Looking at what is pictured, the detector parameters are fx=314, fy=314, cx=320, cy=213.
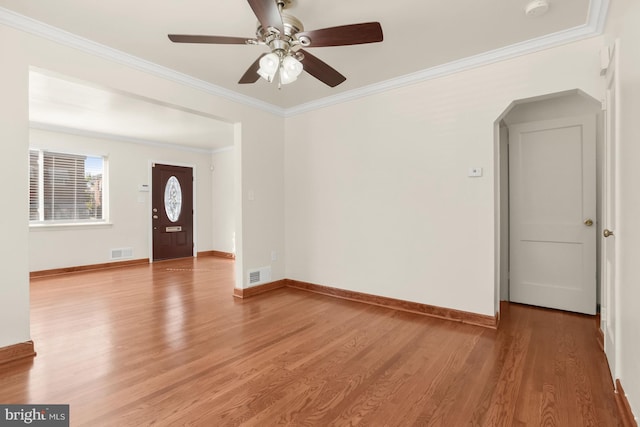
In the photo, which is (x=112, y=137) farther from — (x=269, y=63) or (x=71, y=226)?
(x=269, y=63)

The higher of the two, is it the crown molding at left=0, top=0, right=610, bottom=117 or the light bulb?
the crown molding at left=0, top=0, right=610, bottom=117

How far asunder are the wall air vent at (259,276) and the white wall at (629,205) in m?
3.52

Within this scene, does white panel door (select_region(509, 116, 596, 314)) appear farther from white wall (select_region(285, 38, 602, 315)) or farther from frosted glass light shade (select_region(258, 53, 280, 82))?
frosted glass light shade (select_region(258, 53, 280, 82))

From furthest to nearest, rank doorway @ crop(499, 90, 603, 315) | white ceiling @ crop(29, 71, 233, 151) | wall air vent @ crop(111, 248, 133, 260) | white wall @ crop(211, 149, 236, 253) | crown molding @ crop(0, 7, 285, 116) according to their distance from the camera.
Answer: white wall @ crop(211, 149, 236, 253) < wall air vent @ crop(111, 248, 133, 260) < white ceiling @ crop(29, 71, 233, 151) < doorway @ crop(499, 90, 603, 315) < crown molding @ crop(0, 7, 285, 116)

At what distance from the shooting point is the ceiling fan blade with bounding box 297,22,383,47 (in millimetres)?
1871

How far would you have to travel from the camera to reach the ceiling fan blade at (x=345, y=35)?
187cm

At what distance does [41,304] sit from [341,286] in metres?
3.62

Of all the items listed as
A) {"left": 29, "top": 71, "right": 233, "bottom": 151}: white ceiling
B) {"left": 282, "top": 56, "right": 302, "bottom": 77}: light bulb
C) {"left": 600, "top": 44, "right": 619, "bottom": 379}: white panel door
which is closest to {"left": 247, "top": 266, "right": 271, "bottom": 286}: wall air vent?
{"left": 29, "top": 71, "right": 233, "bottom": 151}: white ceiling

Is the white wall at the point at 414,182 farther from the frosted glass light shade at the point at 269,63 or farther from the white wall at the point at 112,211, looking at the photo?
the white wall at the point at 112,211

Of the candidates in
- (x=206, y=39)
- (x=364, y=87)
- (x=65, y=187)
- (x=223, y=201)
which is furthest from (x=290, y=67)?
(x=223, y=201)

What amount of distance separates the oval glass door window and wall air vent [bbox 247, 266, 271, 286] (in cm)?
379

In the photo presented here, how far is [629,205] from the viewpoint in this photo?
168 centimetres

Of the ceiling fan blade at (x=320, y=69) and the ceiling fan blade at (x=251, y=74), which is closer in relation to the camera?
the ceiling fan blade at (x=320, y=69)

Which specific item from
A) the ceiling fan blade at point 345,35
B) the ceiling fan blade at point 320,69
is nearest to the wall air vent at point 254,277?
the ceiling fan blade at point 320,69
